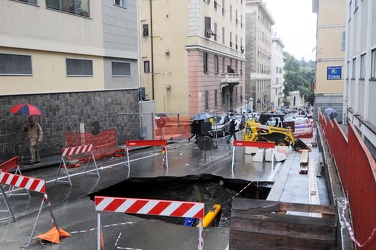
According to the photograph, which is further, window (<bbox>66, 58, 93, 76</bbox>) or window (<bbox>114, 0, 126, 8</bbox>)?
window (<bbox>114, 0, 126, 8</bbox>)

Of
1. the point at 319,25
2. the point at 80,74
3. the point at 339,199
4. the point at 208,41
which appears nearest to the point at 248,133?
the point at 80,74

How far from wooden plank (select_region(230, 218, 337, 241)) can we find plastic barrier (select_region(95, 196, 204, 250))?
58 cm

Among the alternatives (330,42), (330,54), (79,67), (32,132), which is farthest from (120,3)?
(330,54)

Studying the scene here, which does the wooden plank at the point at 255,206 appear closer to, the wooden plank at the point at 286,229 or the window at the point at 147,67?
the wooden plank at the point at 286,229

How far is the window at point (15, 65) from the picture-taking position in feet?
44.3

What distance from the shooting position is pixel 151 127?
22953 mm

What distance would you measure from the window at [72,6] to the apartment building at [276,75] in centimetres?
6781

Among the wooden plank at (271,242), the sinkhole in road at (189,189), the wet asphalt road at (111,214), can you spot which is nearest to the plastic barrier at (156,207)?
the wooden plank at (271,242)

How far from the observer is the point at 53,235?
6949 mm

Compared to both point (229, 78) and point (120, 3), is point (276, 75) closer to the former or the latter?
point (229, 78)

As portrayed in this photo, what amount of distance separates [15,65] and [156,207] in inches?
424

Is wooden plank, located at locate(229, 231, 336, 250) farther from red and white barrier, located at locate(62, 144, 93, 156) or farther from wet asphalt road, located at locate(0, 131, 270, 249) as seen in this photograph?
red and white barrier, located at locate(62, 144, 93, 156)

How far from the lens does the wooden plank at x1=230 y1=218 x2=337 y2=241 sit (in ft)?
16.5

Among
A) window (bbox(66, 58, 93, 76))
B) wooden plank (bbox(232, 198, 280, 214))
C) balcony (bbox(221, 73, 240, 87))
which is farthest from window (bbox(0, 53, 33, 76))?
balcony (bbox(221, 73, 240, 87))
